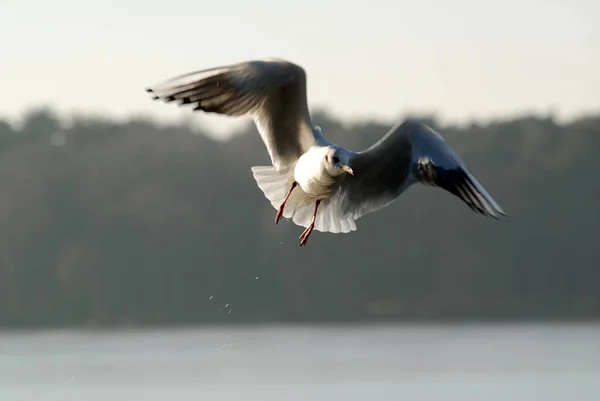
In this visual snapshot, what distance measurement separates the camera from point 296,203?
10.4 metres

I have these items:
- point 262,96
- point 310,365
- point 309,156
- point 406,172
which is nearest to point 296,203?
point 309,156

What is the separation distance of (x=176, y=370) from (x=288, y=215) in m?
12.0

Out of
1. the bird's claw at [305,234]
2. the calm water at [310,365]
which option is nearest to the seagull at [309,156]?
the bird's claw at [305,234]

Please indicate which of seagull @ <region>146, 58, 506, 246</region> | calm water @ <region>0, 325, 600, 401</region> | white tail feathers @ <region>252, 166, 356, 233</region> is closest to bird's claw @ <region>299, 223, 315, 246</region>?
seagull @ <region>146, 58, 506, 246</region>

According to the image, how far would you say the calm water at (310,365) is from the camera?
61.5 ft

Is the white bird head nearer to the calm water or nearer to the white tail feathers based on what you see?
the white tail feathers

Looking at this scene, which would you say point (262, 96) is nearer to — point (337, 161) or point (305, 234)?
point (337, 161)

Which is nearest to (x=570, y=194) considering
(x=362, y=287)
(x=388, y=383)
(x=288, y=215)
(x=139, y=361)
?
(x=362, y=287)

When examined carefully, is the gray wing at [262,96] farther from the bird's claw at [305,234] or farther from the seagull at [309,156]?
the bird's claw at [305,234]

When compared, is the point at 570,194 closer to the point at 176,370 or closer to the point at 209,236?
the point at 209,236

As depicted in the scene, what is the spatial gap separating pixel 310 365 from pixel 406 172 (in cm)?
1236

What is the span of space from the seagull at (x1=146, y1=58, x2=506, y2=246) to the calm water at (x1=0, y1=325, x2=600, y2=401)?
7.63 meters

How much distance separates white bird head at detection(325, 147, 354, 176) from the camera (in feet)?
31.3

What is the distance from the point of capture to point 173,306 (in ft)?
114
